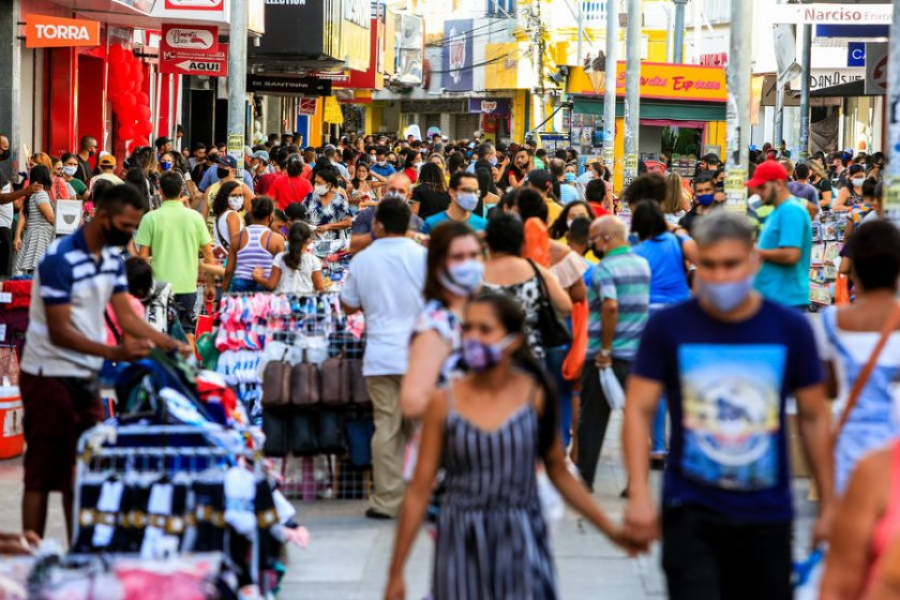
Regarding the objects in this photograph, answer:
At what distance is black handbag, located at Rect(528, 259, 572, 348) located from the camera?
9.54 meters

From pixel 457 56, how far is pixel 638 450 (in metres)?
78.7

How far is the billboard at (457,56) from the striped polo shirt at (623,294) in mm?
72789

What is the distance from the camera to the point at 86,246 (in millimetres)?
7672

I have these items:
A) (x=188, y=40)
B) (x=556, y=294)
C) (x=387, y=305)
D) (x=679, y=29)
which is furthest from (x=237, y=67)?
(x=679, y=29)

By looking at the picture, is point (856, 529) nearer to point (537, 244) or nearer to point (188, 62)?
point (537, 244)

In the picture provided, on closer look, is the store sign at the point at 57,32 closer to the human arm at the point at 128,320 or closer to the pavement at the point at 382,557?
the pavement at the point at 382,557

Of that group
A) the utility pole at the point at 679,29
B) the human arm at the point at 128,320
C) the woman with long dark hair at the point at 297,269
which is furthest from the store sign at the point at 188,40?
the human arm at the point at 128,320

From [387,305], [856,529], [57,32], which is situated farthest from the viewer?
[57,32]

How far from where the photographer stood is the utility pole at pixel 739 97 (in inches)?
527

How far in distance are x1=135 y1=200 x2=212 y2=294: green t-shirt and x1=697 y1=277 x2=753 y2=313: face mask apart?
356 inches

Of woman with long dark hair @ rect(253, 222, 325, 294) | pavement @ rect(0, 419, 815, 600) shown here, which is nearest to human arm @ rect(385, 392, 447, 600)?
pavement @ rect(0, 419, 815, 600)

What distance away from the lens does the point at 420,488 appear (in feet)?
17.5

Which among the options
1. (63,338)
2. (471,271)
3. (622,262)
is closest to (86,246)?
(63,338)

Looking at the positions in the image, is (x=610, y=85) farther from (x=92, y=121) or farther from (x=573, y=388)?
(x=573, y=388)
